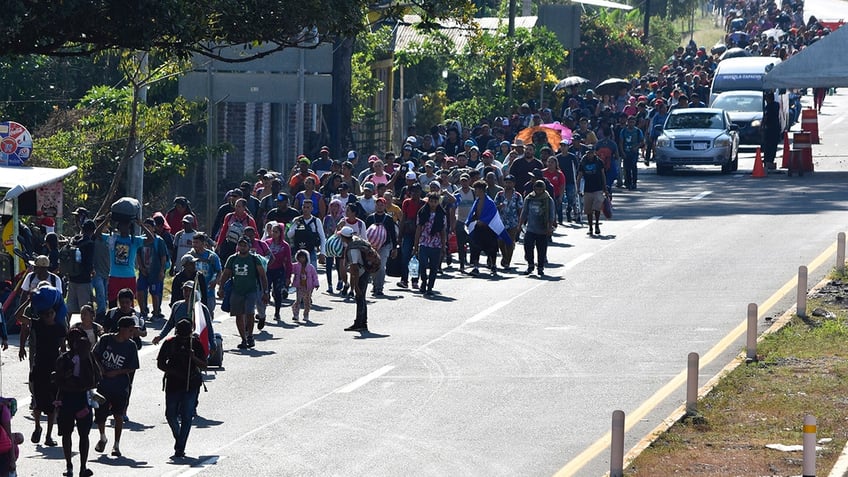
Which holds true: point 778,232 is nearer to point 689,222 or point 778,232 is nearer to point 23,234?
point 689,222

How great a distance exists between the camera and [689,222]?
104ft

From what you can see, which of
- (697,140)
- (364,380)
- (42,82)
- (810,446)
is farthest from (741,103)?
(810,446)

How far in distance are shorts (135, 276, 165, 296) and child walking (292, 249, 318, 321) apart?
72.0 inches

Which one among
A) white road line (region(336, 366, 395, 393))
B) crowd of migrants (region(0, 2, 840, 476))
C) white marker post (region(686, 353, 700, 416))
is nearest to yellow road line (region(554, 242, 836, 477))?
white marker post (region(686, 353, 700, 416))

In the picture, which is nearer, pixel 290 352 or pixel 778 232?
pixel 290 352

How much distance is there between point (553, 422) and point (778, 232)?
14.2 metres

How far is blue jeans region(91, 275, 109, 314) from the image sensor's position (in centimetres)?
2159

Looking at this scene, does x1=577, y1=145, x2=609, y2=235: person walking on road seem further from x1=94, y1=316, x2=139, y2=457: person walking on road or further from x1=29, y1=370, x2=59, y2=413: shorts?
x1=29, y1=370, x2=59, y2=413: shorts

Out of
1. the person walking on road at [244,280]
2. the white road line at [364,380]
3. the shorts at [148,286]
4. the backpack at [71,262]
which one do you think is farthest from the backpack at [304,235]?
the white road line at [364,380]

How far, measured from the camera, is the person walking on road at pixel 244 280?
20.8m

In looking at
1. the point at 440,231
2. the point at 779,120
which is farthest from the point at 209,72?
the point at 779,120

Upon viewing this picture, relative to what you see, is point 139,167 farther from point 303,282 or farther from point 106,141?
point 303,282

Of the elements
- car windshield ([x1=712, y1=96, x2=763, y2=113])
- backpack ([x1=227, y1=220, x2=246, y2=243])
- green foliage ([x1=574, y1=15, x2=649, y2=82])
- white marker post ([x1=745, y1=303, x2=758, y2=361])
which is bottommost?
white marker post ([x1=745, y1=303, x2=758, y2=361])

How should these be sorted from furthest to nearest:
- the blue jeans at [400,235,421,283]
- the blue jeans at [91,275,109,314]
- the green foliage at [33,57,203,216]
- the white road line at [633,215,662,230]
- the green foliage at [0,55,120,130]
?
the green foliage at [0,55,120,130] < the white road line at [633,215,662,230] < the green foliage at [33,57,203,216] < the blue jeans at [400,235,421,283] < the blue jeans at [91,275,109,314]
